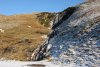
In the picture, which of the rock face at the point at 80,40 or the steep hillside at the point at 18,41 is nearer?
the rock face at the point at 80,40

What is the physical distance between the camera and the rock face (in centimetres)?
2778

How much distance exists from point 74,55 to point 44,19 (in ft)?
318

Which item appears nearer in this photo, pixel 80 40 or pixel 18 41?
pixel 80 40

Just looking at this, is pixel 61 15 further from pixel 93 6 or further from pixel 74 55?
pixel 74 55

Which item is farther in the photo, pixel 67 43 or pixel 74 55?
pixel 67 43

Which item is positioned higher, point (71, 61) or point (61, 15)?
point (61, 15)

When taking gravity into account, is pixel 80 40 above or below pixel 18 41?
above

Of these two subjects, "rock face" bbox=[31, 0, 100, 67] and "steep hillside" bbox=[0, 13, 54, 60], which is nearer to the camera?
"rock face" bbox=[31, 0, 100, 67]

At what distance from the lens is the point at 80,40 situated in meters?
31.2

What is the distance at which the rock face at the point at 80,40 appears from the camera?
91.1 ft

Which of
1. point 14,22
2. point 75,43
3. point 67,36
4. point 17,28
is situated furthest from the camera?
point 14,22

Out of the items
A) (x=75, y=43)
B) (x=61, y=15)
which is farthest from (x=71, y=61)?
(x=61, y=15)

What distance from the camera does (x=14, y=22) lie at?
381 feet

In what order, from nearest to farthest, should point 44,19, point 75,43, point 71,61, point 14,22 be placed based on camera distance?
point 71,61 < point 75,43 < point 14,22 < point 44,19
